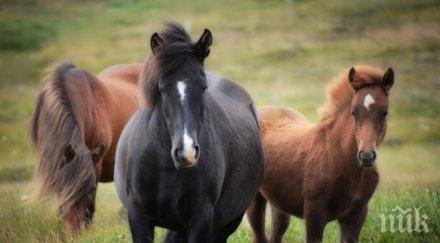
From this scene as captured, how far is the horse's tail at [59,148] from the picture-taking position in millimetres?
7582

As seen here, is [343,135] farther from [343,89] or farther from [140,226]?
[140,226]

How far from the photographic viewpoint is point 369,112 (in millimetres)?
6410

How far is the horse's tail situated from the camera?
24.9ft

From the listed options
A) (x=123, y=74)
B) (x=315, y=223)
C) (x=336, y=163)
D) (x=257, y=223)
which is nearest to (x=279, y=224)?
(x=257, y=223)

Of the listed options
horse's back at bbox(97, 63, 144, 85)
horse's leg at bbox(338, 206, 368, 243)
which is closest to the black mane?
horse's leg at bbox(338, 206, 368, 243)

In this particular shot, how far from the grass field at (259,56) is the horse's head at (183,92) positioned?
2.54m

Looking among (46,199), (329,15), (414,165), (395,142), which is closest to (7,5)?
(329,15)

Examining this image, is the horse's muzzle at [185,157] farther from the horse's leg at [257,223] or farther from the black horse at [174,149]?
the horse's leg at [257,223]

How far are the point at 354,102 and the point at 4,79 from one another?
29.9m

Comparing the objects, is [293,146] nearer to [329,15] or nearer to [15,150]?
[15,150]

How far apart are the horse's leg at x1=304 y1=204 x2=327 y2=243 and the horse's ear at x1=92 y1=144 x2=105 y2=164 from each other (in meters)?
2.71

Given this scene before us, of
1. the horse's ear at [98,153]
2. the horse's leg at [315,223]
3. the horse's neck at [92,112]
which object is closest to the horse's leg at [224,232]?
the horse's leg at [315,223]

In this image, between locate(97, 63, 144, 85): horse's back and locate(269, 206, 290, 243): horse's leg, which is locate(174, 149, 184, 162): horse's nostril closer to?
locate(269, 206, 290, 243): horse's leg

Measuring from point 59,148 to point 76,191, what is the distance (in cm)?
61
